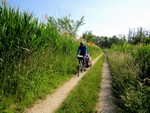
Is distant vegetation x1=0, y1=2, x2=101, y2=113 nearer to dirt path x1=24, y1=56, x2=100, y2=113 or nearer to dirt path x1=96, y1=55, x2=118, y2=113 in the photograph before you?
dirt path x1=24, y1=56, x2=100, y2=113

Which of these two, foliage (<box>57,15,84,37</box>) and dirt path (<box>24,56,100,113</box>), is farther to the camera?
foliage (<box>57,15,84,37</box>)

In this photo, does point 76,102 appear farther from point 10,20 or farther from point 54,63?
point 54,63

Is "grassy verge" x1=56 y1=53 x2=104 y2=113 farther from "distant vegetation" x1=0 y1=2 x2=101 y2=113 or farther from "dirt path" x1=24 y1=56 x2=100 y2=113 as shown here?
"distant vegetation" x1=0 y1=2 x2=101 y2=113

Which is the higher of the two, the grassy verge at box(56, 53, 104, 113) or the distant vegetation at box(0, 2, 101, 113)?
the distant vegetation at box(0, 2, 101, 113)

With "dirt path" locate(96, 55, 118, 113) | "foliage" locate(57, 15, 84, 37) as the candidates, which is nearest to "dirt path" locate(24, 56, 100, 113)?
"dirt path" locate(96, 55, 118, 113)

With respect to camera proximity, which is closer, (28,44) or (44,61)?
(28,44)

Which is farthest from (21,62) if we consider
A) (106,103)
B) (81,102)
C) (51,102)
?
(106,103)

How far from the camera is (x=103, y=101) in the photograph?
777 cm

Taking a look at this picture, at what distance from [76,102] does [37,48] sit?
8.47 feet

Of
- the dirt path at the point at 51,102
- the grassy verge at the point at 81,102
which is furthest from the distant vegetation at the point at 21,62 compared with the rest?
the grassy verge at the point at 81,102

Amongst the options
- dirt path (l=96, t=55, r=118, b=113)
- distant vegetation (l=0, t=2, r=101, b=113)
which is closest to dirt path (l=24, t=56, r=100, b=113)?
distant vegetation (l=0, t=2, r=101, b=113)

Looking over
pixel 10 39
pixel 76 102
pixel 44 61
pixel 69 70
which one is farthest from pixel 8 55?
pixel 69 70

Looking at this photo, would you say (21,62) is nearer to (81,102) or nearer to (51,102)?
(51,102)

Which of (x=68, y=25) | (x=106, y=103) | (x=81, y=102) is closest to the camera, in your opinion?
(x=81, y=102)
